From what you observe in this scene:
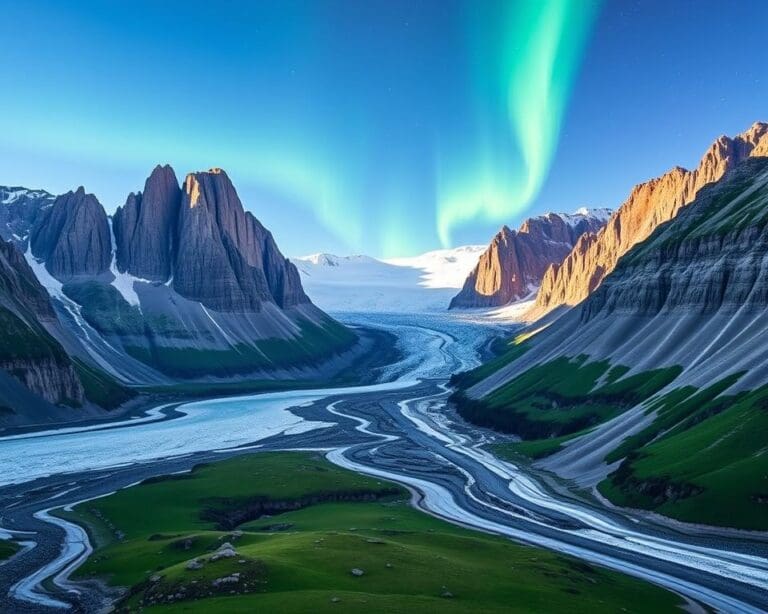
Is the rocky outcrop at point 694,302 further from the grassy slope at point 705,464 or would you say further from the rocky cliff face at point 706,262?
the grassy slope at point 705,464

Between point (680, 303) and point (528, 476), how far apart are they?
63405 mm

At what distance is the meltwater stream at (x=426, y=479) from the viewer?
176 ft

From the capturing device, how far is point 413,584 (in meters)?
41.6

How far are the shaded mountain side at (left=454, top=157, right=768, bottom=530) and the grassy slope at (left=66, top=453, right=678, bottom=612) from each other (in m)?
21.4

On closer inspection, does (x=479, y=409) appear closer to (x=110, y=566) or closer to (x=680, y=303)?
(x=680, y=303)

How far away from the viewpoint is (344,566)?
1742 inches

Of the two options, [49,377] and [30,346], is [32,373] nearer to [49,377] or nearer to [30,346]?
[49,377]

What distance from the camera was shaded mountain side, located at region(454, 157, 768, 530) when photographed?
7225cm

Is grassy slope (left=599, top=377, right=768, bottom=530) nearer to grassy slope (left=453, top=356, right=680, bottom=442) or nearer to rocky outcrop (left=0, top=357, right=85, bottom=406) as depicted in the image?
grassy slope (left=453, top=356, right=680, bottom=442)

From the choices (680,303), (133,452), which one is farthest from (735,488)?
(133,452)

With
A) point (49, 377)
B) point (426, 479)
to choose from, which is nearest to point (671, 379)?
point (426, 479)

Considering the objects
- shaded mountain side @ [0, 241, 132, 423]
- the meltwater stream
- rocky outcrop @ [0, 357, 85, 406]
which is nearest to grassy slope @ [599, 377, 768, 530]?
the meltwater stream

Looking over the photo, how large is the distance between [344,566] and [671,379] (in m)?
88.3

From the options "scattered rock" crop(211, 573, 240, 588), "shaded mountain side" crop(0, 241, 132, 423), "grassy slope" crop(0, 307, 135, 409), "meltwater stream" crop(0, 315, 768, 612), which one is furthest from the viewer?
"grassy slope" crop(0, 307, 135, 409)
